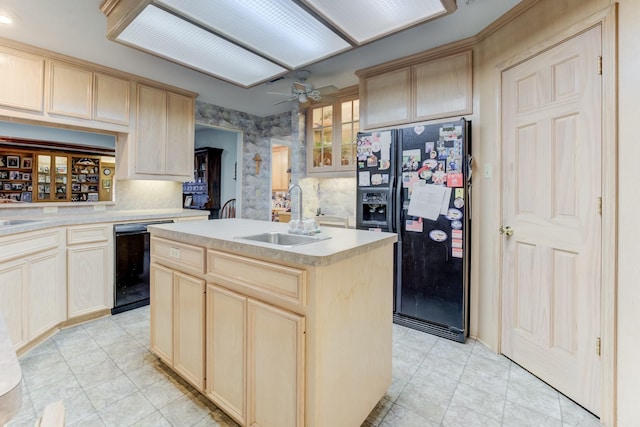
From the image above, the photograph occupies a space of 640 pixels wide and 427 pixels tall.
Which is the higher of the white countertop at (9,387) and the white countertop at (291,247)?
the white countertop at (291,247)

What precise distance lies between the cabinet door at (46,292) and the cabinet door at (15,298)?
0.21ft

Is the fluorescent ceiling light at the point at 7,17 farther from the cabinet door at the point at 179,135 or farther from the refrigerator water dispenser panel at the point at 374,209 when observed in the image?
the refrigerator water dispenser panel at the point at 374,209

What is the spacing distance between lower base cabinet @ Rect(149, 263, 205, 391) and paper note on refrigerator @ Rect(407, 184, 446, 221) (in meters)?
1.83

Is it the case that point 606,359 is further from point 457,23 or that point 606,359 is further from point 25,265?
point 25,265

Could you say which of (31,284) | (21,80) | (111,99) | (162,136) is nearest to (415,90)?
(162,136)

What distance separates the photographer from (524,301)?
6.97ft

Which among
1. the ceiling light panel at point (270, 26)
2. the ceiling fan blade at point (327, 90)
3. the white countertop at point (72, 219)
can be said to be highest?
the ceiling fan blade at point (327, 90)

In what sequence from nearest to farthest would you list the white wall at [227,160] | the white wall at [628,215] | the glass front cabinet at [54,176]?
the white wall at [628,215] < the glass front cabinet at [54,176] < the white wall at [227,160]

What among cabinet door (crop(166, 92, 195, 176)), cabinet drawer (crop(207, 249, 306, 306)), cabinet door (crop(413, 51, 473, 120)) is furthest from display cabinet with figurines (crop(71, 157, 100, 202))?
cabinet door (crop(413, 51, 473, 120))

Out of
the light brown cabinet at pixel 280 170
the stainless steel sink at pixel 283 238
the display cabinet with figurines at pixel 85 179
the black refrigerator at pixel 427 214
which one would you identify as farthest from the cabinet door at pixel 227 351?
the light brown cabinet at pixel 280 170

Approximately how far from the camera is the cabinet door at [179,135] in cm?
364

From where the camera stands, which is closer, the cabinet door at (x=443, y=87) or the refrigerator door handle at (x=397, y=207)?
the cabinet door at (x=443, y=87)

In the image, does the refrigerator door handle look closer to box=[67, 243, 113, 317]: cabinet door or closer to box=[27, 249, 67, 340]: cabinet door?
box=[67, 243, 113, 317]: cabinet door

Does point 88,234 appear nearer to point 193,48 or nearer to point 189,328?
point 189,328
